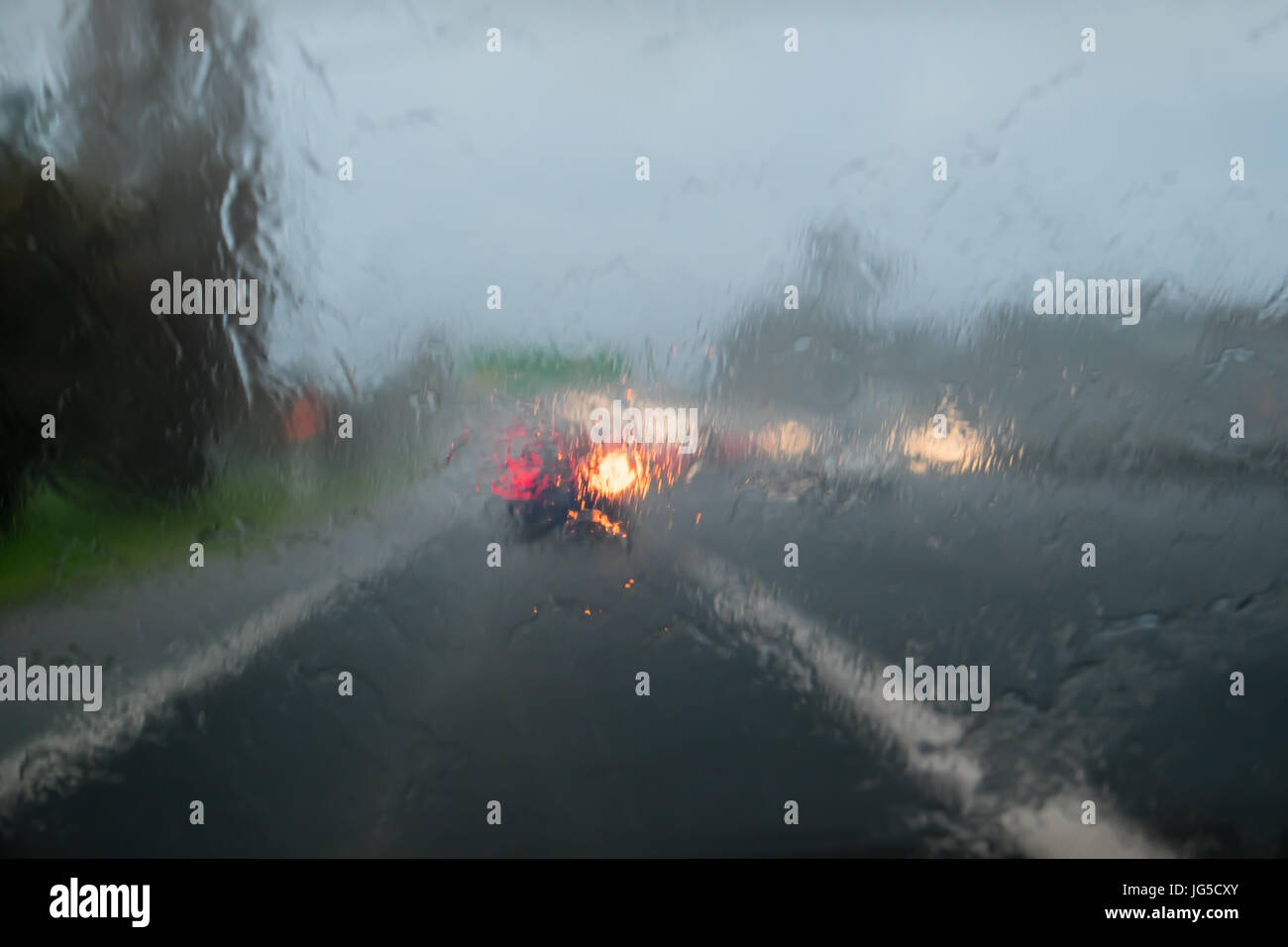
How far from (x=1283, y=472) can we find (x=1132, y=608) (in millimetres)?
399

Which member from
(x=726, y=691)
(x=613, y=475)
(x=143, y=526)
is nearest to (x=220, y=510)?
(x=143, y=526)

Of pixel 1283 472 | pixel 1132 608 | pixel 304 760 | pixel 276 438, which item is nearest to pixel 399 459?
pixel 276 438

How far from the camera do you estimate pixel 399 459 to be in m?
1.16

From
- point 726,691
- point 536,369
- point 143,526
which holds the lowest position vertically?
point 726,691

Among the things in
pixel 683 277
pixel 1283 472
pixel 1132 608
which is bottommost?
pixel 1132 608

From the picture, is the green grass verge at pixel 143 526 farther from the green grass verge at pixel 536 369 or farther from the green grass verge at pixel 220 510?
the green grass verge at pixel 536 369

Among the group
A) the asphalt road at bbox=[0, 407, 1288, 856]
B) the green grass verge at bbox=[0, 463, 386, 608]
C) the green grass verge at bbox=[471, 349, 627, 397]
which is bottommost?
the asphalt road at bbox=[0, 407, 1288, 856]

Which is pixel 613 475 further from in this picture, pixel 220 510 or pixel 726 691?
pixel 220 510

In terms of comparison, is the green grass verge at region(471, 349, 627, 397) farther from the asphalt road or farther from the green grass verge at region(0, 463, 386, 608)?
the green grass verge at region(0, 463, 386, 608)

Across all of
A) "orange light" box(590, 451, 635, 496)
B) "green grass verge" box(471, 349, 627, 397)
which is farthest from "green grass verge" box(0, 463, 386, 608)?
"orange light" box(590, 451, 635, 496)

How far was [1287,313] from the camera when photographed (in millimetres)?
1111

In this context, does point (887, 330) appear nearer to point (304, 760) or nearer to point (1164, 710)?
point (1164, 710)
